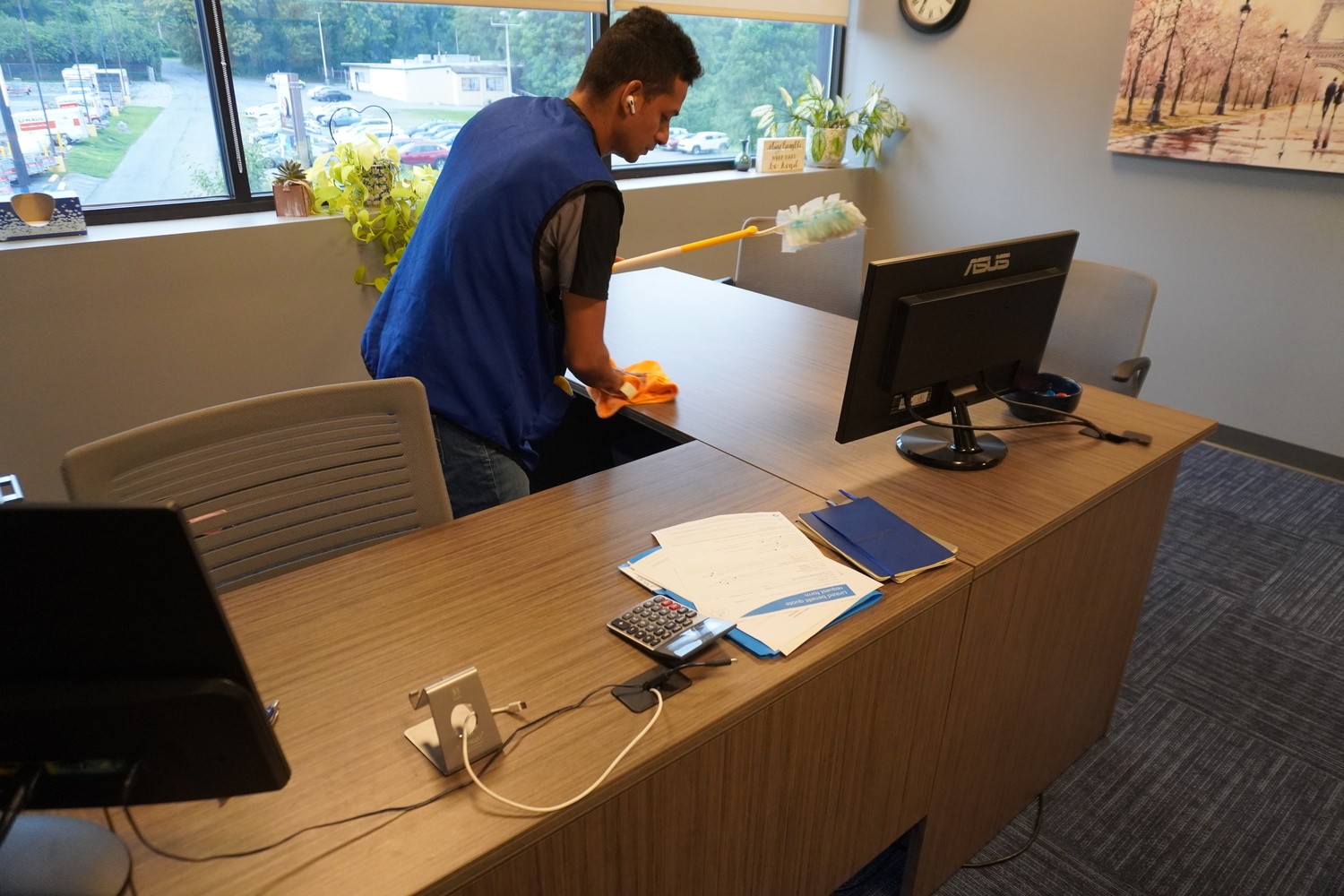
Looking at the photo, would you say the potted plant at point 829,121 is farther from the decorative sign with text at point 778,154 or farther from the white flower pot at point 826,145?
the decorative sign with text at point 778,154

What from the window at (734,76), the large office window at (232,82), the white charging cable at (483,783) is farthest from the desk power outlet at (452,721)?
the window at (734,76)

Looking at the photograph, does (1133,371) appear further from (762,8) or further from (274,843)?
(762,8)

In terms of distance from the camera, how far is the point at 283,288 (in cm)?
298

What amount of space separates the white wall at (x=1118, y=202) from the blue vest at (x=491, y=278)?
2.94 m

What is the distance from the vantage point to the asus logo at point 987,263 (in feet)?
5.28

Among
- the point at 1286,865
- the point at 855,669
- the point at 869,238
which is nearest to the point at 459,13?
the point at 869,238

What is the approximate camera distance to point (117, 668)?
28.0 inches

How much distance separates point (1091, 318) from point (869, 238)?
7.35 feet

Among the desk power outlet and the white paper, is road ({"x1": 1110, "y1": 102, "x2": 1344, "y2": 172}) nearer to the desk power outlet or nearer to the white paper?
the white paper

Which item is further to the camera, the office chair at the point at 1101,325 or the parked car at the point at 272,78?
the parked car at the point at 272,78

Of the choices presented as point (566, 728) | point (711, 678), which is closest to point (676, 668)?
point (711, 678)

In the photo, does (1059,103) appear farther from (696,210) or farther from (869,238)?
(696,210)

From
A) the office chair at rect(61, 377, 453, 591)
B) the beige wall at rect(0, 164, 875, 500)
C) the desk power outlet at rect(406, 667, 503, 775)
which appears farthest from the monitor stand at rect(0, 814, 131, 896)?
the beige wall at rect(0, 164, 875, 500)

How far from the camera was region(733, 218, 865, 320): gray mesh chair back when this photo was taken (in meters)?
3.21
